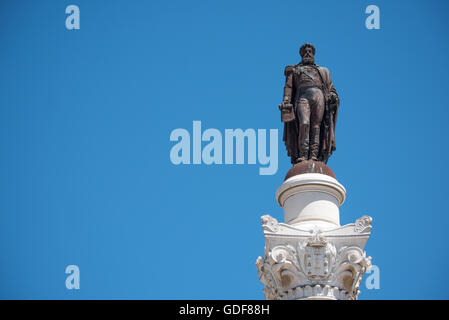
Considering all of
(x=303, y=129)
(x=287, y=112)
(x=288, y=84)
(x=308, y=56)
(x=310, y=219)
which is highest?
(x=308, y=56)

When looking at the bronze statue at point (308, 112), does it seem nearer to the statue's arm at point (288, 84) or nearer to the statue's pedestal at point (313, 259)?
the statue's arm at point (288, 84)

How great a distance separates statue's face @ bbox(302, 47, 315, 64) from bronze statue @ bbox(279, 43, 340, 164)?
3 cm

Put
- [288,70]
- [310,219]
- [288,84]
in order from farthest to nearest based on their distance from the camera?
[288,70], [288,84], [310,219]

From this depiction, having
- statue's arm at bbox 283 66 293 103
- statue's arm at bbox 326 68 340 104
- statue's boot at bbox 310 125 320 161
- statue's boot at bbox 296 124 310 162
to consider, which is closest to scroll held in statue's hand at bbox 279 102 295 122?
statue's arm at bbox 283 66 293 103

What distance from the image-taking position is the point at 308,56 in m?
23.4

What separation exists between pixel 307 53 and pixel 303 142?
2480 mm

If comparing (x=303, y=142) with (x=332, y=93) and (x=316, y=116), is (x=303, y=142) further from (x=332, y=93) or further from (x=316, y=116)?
(x=332, y=93)

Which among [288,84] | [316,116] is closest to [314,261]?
[316,116]

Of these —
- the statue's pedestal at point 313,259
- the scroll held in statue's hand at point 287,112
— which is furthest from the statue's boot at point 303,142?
the statue's pedestal at point 313,259

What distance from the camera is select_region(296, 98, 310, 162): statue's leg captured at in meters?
22.2

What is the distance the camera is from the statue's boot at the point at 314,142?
22156 mm

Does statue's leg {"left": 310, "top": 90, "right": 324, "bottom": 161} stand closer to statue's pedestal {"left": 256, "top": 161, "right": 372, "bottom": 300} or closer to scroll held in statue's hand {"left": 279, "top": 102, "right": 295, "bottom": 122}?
scroll held in statue's hand {"left": 279, "top": 102, "right": 295, "bottom": 122}
